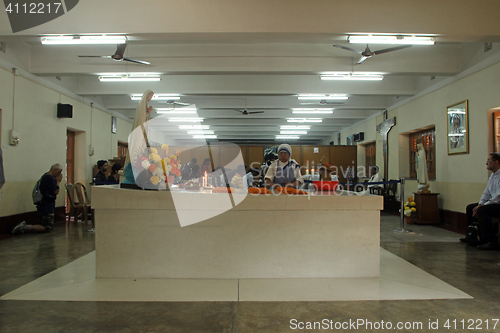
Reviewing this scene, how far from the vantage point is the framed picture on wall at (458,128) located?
6664 mm

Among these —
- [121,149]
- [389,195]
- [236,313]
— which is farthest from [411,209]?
[121,149]

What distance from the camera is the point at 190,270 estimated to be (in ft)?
11.4

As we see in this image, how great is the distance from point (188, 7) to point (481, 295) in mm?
4892

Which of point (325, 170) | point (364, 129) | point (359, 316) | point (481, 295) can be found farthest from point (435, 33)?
point (325, 170)

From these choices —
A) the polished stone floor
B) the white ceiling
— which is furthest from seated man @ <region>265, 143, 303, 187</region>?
the polished stone floor

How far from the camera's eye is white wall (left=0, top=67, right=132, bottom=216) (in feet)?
21.0

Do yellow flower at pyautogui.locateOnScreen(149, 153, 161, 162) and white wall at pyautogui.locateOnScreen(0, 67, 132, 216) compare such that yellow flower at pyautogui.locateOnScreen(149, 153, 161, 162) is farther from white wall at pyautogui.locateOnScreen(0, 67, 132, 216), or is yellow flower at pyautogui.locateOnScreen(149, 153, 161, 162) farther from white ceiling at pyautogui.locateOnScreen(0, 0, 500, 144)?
white wall at pyautogui.locateOnScreen(0, 67, 132, 216)

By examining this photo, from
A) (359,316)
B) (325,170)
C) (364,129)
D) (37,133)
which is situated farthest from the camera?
(325,170)

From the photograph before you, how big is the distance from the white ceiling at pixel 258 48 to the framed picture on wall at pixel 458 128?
2.46 ft

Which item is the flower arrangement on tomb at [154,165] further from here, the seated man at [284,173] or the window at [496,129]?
the window at [496,129]

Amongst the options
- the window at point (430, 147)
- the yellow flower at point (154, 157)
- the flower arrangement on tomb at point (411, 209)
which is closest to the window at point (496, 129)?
the flower arrangement on tomb at point (411, 209)

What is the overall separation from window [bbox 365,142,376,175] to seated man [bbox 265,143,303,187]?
9.07 meters

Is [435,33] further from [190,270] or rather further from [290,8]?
[190,270]

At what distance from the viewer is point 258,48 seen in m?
6.75
